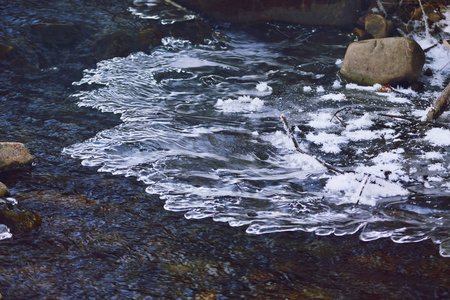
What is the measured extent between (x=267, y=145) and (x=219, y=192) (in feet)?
4.37

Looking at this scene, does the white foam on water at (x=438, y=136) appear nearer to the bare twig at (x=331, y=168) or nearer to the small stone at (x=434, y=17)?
the bare twig at (x=331, y=168)

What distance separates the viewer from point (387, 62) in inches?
289

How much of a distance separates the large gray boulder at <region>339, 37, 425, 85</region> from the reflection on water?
14.8 inches

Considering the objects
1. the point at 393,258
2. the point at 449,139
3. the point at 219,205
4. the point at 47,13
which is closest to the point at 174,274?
the point at 219,205

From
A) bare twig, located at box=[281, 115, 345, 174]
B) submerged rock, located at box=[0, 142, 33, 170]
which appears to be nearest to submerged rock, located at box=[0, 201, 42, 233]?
submerged rock, located at box=[0, 142, 33, 170]

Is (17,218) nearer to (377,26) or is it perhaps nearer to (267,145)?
(267,145)

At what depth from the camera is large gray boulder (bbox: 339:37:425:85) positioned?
7312 millimetres

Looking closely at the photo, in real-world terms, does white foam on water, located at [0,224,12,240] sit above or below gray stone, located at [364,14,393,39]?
below

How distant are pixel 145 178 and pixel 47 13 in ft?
19.7

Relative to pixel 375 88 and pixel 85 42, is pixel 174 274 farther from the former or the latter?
pixel 85 42

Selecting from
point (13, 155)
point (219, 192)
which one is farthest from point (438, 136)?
point (13, 155)

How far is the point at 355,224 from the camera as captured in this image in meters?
3.62

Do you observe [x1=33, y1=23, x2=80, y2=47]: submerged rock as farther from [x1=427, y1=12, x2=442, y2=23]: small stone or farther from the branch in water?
[x1=427, y1=12, x2=442, y2=23]: small stone

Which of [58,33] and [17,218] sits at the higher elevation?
[58,33]
